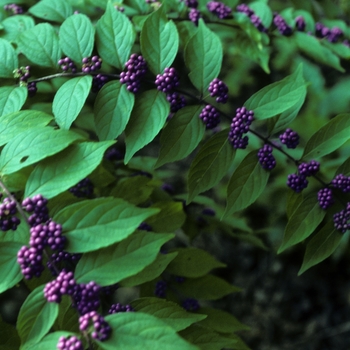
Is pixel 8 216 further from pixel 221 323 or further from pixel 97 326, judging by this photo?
pixel 221 323

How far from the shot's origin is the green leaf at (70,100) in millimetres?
1187

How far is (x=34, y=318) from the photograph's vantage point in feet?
3.14

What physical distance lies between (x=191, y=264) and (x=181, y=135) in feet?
1.38

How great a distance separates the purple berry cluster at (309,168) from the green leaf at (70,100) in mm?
656

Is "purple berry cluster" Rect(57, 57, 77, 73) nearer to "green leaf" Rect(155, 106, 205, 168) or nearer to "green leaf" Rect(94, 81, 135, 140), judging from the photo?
"green leaf" Rect(94, 81, 135, 140)

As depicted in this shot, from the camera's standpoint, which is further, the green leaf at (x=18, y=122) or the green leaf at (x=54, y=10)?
the green leaf at (x=54, y=10)

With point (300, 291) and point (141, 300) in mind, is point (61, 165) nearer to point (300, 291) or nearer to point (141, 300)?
point (141, 300)

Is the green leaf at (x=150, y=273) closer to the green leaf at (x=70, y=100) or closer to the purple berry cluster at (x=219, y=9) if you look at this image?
the green leaf at (x=70, y=100)

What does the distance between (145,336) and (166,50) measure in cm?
77

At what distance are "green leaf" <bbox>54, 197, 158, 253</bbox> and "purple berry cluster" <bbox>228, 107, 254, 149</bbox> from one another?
0.45 meters

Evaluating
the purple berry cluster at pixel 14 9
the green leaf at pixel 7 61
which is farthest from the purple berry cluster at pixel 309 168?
the purple berry cluster at pixel 14 9

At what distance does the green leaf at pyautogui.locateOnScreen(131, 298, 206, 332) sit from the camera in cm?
104

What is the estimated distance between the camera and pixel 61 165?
1.05 metres

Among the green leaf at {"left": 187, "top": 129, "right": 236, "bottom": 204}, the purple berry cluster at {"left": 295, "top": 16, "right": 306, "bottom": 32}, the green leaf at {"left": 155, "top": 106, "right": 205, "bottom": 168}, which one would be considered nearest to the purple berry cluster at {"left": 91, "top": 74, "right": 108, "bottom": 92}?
the green leaf at {"left": 155, "top": 106, "right": 205, "bottom": 168}
